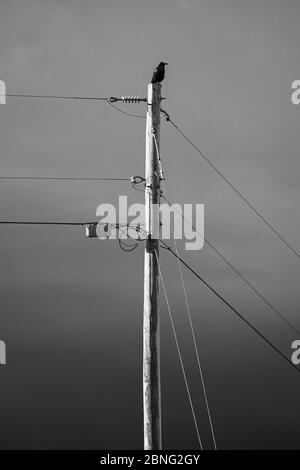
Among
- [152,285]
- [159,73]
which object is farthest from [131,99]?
[152,285]

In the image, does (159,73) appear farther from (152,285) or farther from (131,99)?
(152,285)

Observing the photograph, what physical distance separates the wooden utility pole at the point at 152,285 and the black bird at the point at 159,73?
13 centimetres

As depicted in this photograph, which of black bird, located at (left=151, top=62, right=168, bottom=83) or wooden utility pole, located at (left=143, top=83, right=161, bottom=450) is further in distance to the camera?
black bird, located at (left=151, top=62, right=168, bottom=83)

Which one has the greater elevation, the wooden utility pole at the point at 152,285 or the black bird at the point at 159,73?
the black bird at the point at 159,73

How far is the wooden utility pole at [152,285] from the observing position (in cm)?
1719

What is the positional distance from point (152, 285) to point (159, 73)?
5.37m

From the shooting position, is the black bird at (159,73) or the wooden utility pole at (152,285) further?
the black bird at (159,73)

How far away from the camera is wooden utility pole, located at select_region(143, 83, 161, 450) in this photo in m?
17.2

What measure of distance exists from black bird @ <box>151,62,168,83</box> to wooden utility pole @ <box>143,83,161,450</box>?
13cm

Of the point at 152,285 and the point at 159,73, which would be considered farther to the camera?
the point at 159,73

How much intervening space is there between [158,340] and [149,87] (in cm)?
636

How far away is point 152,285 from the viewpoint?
1778 cm
